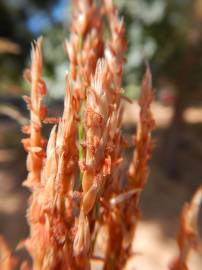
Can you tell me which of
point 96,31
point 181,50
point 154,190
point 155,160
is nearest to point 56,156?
point 96,31

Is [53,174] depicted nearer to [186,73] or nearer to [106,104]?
[106,104]

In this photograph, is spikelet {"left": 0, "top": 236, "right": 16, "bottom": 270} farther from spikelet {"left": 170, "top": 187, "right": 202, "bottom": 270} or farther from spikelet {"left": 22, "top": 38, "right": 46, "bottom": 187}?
spikelet {"left": 170, "top": 187, "right": 202, "bottom": 270}

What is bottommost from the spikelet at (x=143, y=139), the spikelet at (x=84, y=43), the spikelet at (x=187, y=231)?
the spikelet at (x=187, y=231)

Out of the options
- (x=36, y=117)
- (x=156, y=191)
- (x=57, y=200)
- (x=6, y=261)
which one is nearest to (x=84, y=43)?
(x=36, y=117)

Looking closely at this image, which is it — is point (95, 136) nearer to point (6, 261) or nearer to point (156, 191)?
point (6, 261)

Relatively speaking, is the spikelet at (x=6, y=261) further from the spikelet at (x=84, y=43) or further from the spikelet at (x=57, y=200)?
the spikelet at (x=84, y=43)

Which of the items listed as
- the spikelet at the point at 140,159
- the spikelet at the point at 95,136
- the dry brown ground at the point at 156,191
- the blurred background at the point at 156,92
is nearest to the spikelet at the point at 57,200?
the spikelet at the point at 95,136
